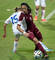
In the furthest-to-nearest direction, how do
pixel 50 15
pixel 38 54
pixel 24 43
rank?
pixel 50 15 < pixel 24 43 < pixel 38 54

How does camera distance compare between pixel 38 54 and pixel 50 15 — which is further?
pixel 50 15

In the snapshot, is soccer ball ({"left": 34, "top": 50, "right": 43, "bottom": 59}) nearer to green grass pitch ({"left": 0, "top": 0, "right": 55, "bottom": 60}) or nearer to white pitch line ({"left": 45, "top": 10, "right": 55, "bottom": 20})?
green grass pitch ({"left": 0, "top": 0, "right": 55, "bottom": 60})

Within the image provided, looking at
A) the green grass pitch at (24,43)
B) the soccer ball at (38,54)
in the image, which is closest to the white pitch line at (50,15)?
the green grass pitch at (24,43)

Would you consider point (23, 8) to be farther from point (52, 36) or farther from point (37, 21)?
point (37, 21)

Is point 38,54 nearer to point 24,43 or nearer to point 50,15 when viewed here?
point 24,43

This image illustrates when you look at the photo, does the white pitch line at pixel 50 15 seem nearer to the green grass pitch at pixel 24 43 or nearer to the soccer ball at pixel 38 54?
the green grass pitch at pixel 24 43

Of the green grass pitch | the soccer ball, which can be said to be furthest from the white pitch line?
the soccer ball

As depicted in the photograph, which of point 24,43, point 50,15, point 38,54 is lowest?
point 38,54

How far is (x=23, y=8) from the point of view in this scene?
775cm

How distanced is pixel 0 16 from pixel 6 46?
505 centimetres

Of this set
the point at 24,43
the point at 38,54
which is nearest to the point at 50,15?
the point at 24,43

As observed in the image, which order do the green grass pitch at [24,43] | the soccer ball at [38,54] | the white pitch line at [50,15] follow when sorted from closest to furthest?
the soccer ball at [38,54] < the green grass pitch at [24,43] < the white pitch line at [50,15]

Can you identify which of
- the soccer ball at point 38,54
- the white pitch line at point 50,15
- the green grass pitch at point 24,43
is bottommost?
the soccer ball at point 38,54

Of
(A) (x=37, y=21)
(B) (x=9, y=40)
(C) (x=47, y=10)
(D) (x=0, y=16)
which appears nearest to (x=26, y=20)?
(B) (x=9, y=40)
